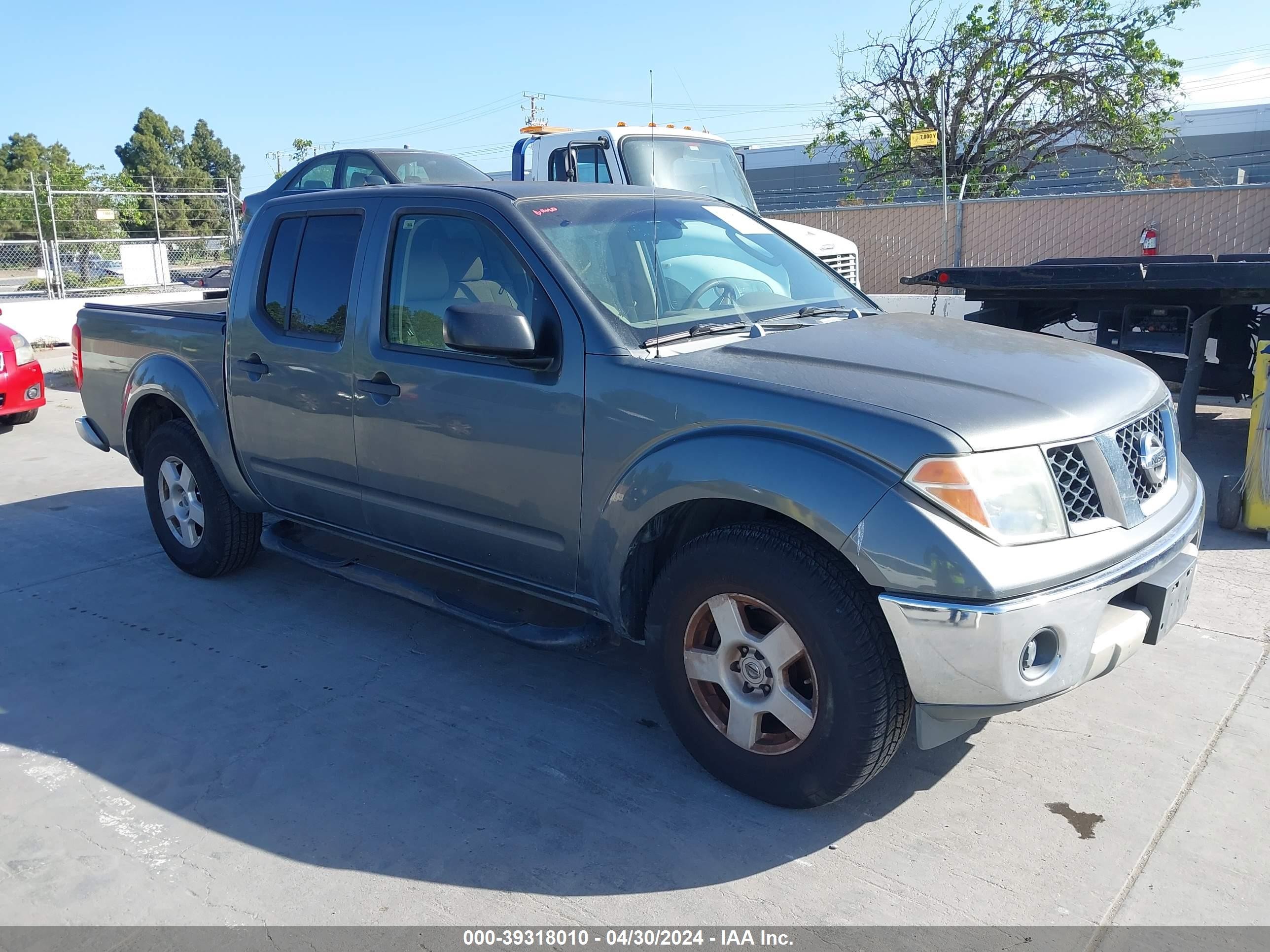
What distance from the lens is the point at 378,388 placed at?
13.6ft

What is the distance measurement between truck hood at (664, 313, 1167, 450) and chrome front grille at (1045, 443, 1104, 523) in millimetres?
46

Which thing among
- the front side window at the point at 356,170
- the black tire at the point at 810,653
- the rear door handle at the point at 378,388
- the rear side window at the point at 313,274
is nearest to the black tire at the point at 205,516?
the rear side window at the point at 313,274

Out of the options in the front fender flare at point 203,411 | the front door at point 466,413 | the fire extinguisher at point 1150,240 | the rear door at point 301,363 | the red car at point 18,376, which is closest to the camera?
the front door at point 466,413

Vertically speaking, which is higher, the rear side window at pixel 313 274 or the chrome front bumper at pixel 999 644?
the rear side window at pixel 313 274

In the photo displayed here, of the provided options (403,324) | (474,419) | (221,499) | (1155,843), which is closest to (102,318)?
(221,499)

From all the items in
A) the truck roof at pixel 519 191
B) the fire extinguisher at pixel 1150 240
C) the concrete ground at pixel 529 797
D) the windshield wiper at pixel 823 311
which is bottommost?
the concrete ground at pixel 529 797

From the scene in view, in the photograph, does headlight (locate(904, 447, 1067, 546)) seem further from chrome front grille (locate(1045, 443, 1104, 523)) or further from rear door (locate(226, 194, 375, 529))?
rear door (locate(226, 194, 375, 529))

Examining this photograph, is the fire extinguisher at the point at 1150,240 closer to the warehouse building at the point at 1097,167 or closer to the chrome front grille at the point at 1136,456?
the warehouse building at the point at 1097,167

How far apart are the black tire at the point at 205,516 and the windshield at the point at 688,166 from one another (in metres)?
5.58

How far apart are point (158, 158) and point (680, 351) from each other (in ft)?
249

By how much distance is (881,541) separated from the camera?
9.21 ft

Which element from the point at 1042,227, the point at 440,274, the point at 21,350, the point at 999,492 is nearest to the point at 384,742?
the point at 440,274

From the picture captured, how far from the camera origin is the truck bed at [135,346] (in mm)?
5035
